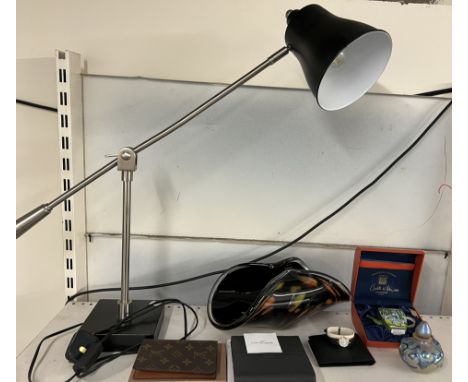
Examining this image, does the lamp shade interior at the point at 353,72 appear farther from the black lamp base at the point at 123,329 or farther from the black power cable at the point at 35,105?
the black power cable at the point at 35,105

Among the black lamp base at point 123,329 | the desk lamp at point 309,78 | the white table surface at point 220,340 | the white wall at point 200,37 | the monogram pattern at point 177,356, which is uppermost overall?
the white wall at point 200,37

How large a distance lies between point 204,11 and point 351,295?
2.65 ft

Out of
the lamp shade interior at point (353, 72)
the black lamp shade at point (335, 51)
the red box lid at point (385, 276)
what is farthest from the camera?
the red box lid at point (385, 276)

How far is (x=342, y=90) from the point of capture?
75cm

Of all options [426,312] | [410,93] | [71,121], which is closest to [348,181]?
[410,93]

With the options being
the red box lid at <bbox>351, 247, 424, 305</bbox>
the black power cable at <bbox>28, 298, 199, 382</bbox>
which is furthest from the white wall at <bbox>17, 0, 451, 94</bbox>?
the black power cable at <bbox>28, 298, 199, 382</bbox>

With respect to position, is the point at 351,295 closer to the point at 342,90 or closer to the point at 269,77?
the point at 342,90

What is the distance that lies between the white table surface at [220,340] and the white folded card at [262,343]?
0.09m

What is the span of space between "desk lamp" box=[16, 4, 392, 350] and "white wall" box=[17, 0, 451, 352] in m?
0.24

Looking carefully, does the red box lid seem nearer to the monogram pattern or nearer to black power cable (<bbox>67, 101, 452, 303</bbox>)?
black power cable (<bbox>67, 101, 452, 303</bbox>)

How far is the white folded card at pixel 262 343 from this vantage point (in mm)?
710

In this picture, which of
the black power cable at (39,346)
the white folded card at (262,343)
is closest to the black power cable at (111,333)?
the black power cable at (39,346)

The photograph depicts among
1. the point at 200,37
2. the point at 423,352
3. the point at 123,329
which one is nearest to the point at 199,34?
the point at 200,37

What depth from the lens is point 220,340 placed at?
2.67 ft
